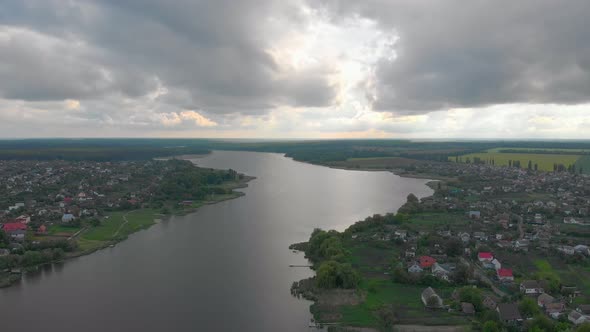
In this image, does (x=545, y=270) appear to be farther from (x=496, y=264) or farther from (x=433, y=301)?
(x=433, y=301)

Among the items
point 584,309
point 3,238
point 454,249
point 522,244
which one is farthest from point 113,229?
point 584,309

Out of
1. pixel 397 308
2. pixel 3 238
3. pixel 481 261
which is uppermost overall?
pixel 3 238

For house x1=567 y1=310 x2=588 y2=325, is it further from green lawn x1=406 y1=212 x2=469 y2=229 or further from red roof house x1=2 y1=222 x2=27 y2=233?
red roof house x1=2 y1=222 x2=27 y2=233

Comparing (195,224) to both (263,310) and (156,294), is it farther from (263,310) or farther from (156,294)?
(263,310)

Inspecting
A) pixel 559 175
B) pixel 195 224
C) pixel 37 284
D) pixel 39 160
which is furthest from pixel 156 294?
pixel 39 160

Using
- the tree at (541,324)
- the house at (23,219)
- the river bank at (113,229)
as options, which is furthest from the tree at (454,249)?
the house at (23,219)

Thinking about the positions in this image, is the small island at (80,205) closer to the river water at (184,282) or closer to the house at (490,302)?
the river water at (184,282)

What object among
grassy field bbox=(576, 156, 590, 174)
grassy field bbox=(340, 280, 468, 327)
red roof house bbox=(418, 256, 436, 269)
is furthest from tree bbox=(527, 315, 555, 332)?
grassy field bbox=(576, 156, 590, 174)
